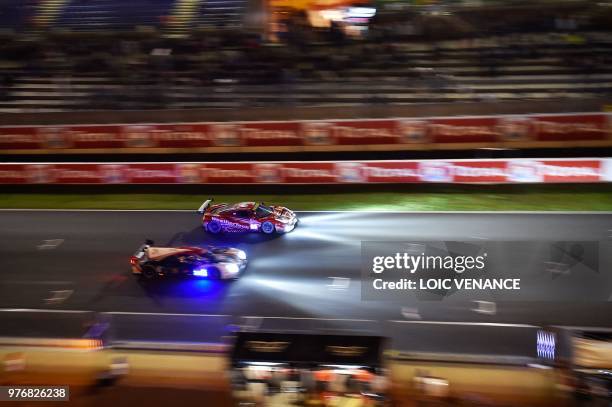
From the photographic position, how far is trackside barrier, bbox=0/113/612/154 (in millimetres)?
18234

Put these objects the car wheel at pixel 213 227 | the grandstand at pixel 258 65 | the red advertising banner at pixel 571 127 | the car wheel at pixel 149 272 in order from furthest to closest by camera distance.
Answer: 1. the grandstand at pixel 258 65
2. the red advertising banner at pixel 571 127
3. the car wheel at pixel 213 227
4. the car wheel at pixel 149 272

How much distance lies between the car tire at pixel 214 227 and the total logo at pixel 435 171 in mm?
6307

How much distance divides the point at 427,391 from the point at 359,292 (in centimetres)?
439

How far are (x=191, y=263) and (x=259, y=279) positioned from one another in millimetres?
1502

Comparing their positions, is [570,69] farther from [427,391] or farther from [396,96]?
[427,391]

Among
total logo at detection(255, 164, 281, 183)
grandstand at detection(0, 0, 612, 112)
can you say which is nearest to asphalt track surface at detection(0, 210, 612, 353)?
total logo at detection(255, 164, 281, 183)

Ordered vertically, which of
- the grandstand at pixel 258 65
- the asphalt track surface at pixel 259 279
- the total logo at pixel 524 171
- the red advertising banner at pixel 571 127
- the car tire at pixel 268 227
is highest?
the grandstand at pixel 258 65

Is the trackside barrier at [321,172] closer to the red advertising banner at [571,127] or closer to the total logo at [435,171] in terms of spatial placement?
the total logo at [435,171]

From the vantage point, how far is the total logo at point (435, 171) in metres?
17.7

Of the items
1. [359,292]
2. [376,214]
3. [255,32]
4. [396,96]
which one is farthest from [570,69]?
[359,292]

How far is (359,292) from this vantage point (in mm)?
12281

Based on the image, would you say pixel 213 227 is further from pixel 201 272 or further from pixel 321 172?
pixel 321 172

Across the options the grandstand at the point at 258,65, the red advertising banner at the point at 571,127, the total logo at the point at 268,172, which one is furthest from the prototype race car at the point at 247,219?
the red advertising banner at the point at 571,127

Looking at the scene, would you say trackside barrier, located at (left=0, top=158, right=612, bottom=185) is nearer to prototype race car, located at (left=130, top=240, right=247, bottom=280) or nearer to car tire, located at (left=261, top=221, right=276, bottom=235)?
car tire, located at (left=261, top=221, right=276, bottom=235)
